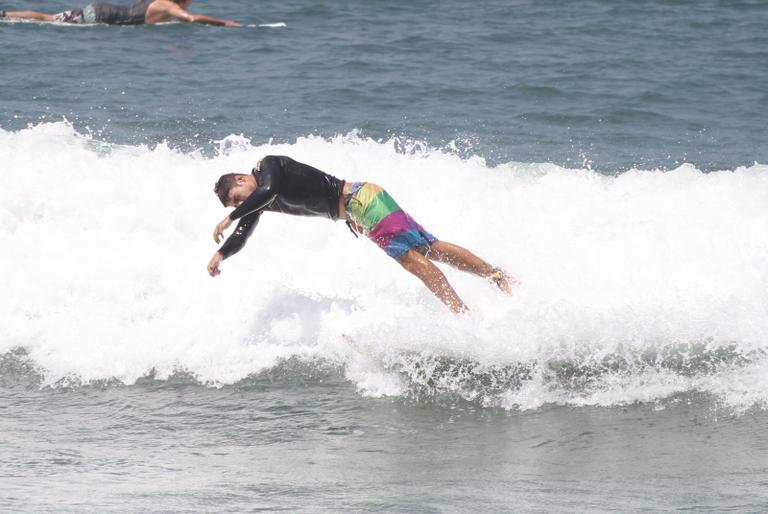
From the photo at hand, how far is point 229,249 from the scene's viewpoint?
665 cm

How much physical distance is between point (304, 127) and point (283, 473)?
22.7 ft

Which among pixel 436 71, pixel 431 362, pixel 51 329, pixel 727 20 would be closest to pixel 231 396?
pixel 431 362

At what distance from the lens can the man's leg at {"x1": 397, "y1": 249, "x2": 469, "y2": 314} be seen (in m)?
6.78

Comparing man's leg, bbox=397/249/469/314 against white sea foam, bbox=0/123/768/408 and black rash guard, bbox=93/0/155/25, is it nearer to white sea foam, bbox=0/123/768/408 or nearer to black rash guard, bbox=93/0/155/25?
white sea foam, bbox=0/123/768/408

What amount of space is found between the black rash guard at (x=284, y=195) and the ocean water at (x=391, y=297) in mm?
878

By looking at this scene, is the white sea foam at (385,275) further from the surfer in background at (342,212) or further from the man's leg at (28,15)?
the man's leg at (28,15)

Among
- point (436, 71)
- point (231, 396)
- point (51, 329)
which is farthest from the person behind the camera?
point (436, 71)

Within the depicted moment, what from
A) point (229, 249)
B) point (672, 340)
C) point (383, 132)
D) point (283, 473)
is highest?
point (383, 132)

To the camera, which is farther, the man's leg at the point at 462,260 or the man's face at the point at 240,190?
the man's leg at the point at 462,260

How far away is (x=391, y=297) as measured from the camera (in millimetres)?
7688

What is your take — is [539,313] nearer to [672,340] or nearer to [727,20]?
[672,340]

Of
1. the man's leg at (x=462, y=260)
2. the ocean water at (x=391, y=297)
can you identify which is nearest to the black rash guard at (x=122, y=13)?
the ocean water at (x=391, y=297)

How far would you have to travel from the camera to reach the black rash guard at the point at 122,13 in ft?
52.4

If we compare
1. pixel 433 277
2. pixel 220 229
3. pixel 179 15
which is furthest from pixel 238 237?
pixel 179 15
